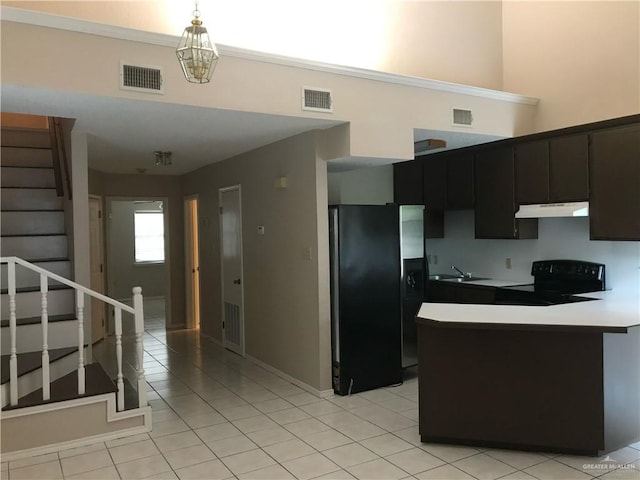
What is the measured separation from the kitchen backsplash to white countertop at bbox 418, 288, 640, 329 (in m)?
0.93

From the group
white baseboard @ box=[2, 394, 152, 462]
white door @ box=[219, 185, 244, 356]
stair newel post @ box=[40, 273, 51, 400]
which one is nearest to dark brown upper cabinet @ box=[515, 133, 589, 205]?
white door @ box=[219, 185, 244, 356]

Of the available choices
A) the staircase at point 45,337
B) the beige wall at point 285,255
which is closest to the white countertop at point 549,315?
the beige wall at point 285,255

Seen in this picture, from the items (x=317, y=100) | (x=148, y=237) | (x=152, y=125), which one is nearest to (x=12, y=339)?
(x=152, y=125)

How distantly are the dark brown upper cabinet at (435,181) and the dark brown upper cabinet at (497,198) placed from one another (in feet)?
1.50

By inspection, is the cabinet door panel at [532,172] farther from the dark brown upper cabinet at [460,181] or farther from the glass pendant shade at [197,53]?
the glass pendant shade at [197,53]

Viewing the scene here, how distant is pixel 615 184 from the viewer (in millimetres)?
4250

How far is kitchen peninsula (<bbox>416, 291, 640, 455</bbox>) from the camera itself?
313 centimetres

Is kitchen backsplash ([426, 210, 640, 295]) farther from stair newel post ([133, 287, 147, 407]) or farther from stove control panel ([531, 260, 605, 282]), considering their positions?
stair newel post ([133, 287, 147, 407])

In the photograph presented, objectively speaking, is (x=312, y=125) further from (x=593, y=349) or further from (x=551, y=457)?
(x=551, y=457)

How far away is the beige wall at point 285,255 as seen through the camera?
15.1 ft

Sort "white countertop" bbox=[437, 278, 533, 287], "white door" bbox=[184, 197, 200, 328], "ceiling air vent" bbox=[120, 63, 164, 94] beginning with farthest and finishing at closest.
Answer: "white door" bbox=[184, 197, 200, 328]
"white countertop" bbox=[437, 278, 533, 287]
"ceiling air vent" bbox=[120, 63, 164, 94]

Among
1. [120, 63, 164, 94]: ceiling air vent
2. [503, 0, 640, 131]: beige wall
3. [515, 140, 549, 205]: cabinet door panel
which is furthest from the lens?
[515, 140, 549, 205]: cabinet door panel

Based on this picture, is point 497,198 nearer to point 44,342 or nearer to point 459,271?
point 459,271

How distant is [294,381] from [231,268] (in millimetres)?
1872
